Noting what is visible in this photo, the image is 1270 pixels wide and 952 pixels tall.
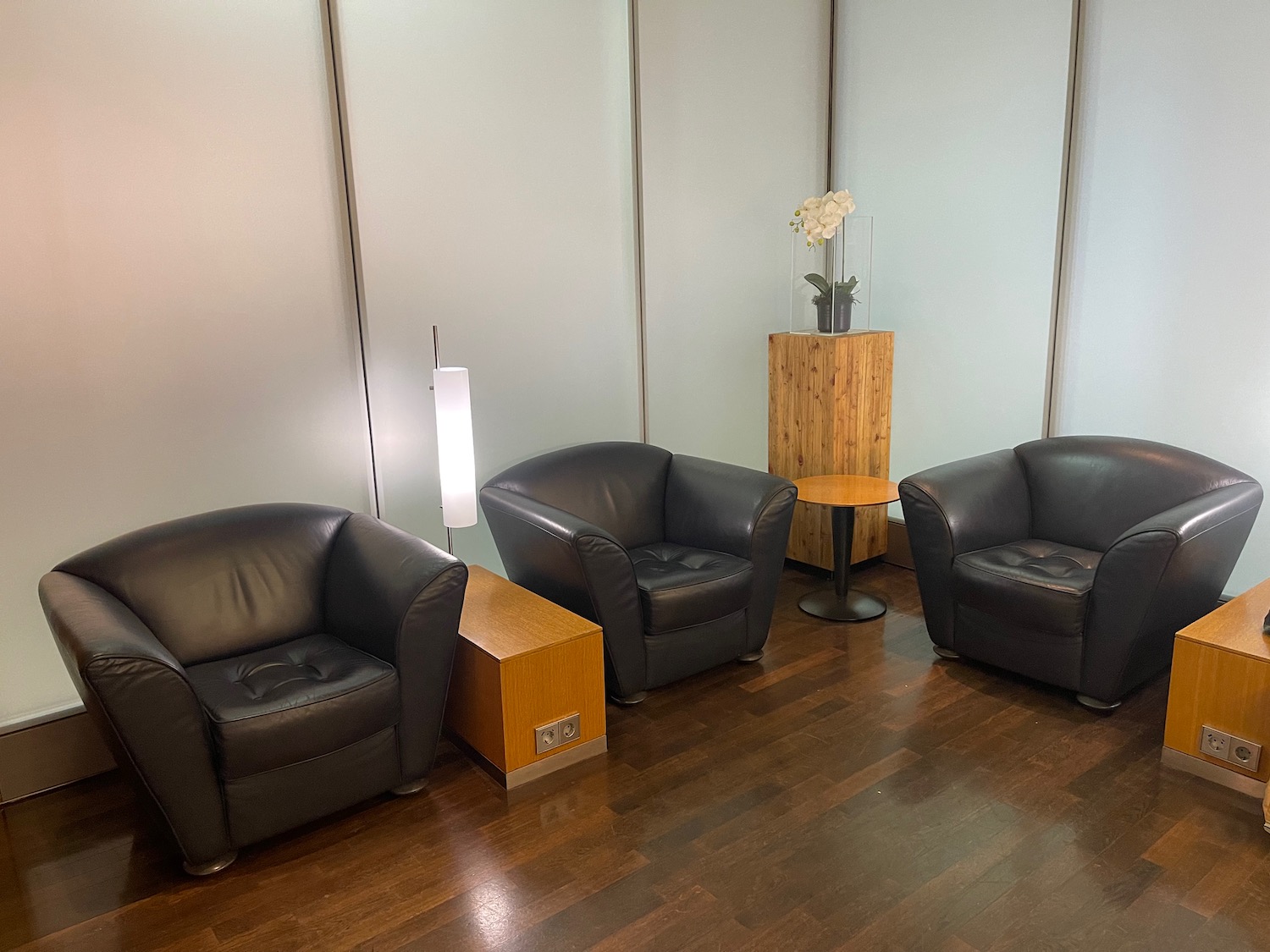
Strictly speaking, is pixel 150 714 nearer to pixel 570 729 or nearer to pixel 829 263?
pixel 570 729

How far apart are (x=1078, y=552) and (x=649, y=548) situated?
1637 millimetres

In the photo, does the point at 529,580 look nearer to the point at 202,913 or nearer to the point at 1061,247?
the point at 202,913

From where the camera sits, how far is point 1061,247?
3.97 meters

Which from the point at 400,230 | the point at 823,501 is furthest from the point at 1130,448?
the point at 400,230

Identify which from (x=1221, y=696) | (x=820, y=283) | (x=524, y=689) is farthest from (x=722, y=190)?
(x=1221, y=696)

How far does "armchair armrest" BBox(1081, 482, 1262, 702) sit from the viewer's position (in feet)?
9.70

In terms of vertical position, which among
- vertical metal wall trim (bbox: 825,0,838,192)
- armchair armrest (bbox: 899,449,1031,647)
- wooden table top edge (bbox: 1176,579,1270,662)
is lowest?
wooden table top edge (bbox: 1176,579,1270,662)

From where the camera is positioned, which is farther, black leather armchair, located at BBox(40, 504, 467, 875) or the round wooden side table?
the round wooden side table

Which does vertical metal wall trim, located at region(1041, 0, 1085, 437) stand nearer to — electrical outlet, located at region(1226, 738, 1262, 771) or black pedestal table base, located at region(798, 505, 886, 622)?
black pedestal table base, located at region(798, 505, 886, 622)

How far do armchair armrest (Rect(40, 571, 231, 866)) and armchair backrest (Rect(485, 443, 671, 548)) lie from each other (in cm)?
154

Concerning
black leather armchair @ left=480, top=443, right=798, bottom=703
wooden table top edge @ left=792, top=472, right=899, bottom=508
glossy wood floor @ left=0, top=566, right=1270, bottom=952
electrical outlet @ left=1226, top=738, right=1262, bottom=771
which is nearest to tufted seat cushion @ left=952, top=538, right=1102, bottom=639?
glossy wood floor @ left=0, top=566, right=1270, bottom=952

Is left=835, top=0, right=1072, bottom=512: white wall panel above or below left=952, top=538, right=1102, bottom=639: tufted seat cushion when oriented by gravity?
above

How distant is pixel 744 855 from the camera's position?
2453mm

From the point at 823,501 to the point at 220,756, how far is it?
2385 millimetres
